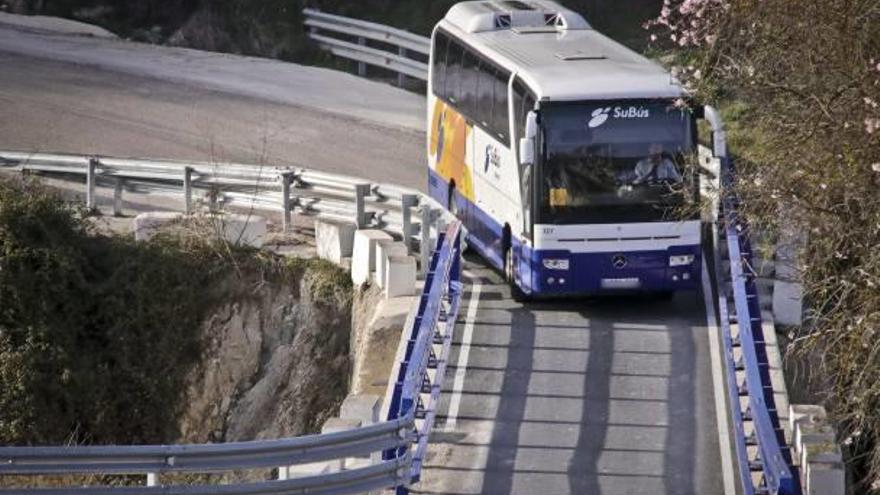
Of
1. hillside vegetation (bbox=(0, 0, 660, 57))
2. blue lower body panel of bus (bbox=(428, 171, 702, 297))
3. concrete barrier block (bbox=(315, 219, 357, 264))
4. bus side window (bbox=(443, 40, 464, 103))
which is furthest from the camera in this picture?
hillside vegetation (bbox=(0, 0, 660, 57))

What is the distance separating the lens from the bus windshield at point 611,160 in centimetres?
2264

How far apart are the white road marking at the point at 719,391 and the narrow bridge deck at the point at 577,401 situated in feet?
0.24

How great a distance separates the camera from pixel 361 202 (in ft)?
84.8

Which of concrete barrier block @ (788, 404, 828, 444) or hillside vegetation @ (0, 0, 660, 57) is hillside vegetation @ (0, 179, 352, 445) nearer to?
concrete barrier block @ (788, 404, 828, 444)

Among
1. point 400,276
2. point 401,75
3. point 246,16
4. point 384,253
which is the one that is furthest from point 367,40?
point 400,276

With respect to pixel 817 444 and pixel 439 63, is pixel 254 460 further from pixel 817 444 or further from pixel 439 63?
pixel 439 63

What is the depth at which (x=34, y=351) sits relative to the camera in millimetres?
23453

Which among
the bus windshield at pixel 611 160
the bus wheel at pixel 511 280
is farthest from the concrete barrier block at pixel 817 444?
the bus wheel at pixel 511 280

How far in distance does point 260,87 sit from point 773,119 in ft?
61.6

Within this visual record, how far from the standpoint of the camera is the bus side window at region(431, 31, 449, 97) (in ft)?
90.5

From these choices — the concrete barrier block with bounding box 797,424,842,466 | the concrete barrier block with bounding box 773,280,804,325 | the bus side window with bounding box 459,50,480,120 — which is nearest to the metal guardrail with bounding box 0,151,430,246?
the bus side window with bounding box 459,50,480,120

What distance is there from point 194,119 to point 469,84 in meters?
9.70

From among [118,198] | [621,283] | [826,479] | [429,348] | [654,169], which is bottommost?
[118,198]

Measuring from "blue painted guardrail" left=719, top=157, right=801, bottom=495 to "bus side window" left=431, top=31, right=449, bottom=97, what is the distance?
5181mm
